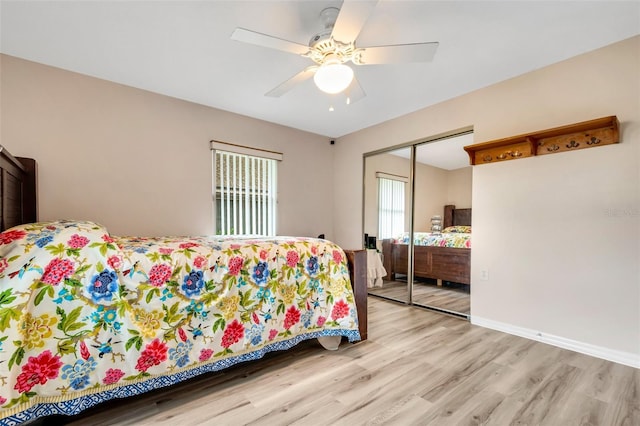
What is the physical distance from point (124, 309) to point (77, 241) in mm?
405

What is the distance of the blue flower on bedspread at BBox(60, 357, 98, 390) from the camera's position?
1281 mm

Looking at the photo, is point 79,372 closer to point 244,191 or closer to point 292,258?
point 292,258

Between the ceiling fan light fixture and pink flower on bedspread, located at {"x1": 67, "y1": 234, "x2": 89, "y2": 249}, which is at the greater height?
the ceiling fan light fixture

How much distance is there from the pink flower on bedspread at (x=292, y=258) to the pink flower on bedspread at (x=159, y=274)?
78cm

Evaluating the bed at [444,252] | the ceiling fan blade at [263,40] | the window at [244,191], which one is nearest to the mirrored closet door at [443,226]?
the bed at [444,252]

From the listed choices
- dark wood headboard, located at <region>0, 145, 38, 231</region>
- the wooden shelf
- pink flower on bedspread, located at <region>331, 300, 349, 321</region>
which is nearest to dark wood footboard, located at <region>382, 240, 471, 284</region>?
the wooden shelf

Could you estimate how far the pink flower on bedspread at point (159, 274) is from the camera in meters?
1.51

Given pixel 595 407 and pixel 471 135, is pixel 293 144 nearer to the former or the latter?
pixel 471 135

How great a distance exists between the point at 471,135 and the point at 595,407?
2382mm

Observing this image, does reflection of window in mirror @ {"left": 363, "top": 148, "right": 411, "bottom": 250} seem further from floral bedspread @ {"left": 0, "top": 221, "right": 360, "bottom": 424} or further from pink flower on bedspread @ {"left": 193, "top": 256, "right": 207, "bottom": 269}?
pink flower on bedspread @ {"left": 193, "top": 256, "right": 207, "bottom": 269}

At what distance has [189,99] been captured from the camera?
10.1 feet

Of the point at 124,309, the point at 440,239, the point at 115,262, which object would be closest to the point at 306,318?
the point at 124,309

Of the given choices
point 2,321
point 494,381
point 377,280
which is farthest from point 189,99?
point 494,381

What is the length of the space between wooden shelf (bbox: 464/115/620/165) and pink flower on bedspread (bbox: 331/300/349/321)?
201 centimetres
